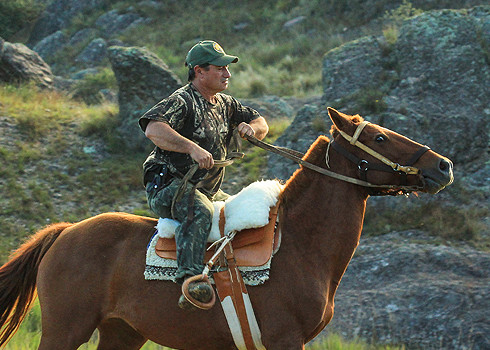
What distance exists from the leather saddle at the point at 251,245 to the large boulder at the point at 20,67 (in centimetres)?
1263

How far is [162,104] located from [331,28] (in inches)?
853

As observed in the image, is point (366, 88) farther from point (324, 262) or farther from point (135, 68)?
point (324, 262)

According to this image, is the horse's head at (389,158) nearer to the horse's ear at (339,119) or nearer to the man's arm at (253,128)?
the horse's ear at (339,119)

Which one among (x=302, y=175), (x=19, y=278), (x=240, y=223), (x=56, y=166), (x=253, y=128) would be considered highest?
(x=253, y=128)

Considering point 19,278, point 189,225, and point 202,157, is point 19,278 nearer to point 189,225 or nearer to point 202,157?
point 189,225

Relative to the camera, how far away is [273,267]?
4.53 meters

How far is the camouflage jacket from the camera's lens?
15.3 ft

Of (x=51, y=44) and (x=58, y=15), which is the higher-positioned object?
(x=58, y=15)

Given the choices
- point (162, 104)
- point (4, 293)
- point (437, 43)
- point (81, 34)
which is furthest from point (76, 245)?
point (81, 34)

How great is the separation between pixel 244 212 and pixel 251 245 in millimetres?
248

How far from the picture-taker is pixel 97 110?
14672 millimetres

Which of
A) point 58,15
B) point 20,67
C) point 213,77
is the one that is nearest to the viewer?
point 213,77

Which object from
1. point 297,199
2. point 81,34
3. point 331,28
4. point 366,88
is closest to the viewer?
point 297,199

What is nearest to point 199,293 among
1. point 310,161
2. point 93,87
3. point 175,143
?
point 175,143
